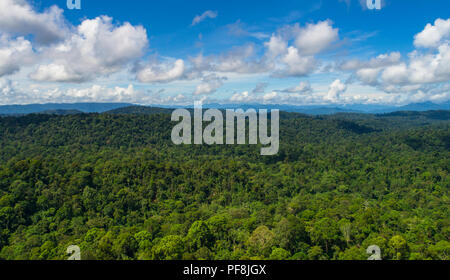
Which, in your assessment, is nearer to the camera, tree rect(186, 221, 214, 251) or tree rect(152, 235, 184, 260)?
tree rect(152, 235, 184, 260)

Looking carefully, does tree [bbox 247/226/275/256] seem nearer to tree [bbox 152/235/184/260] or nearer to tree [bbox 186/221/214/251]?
tree [bbox 186/221/214/251]

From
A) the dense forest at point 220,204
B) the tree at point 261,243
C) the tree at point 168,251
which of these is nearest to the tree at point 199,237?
the dense forest at point 220,204

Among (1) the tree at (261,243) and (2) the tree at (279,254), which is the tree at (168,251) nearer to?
(1) the tree at (261,243)

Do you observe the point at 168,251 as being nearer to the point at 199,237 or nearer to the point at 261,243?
the point at 199,237

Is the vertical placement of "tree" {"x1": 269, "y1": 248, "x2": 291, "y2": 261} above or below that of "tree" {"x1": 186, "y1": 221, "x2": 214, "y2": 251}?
above

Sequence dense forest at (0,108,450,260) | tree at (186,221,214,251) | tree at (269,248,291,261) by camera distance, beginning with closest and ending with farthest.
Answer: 1. tree at (269,248,291,261)
2. dense forest at (0,108,450,260)
3. tree at (186,221,214,251)

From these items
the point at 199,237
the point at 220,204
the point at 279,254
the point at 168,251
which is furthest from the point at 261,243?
the point at 220,204

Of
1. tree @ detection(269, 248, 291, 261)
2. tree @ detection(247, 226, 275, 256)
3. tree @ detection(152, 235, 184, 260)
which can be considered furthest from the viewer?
tree @ detection(247, 226, 275, 256)

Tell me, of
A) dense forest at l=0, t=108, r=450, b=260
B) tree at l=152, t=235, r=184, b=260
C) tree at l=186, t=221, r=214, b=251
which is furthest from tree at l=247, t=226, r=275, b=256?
tree at l=152, t=235, r=184, b=260
